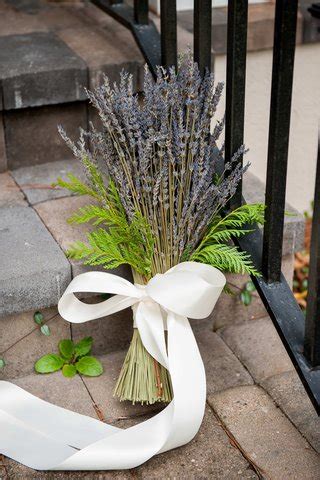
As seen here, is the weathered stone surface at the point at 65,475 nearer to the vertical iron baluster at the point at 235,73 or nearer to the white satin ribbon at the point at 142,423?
the white satin ribbon at the point at 142,423

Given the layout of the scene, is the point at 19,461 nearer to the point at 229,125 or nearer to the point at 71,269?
the point at 71,269

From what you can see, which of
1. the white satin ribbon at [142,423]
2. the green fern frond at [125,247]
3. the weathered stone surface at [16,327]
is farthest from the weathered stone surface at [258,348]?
the weathered stone surface at [16,327]

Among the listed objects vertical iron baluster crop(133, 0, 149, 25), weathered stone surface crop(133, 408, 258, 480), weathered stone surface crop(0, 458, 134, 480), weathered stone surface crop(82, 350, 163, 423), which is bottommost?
weathered stone surface crop(82, 350, 163, 423)

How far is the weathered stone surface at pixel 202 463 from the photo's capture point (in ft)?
5.57

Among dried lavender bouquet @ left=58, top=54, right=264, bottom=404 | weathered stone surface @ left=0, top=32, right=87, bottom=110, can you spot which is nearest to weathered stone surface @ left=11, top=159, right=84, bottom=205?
weathered stone surface @ left=0, top=32, right=87, bottom=110

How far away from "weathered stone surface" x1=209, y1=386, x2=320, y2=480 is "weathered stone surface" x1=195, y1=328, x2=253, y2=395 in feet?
0.09

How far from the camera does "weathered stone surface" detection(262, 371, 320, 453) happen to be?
1798mm

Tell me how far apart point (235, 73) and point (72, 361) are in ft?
2.74

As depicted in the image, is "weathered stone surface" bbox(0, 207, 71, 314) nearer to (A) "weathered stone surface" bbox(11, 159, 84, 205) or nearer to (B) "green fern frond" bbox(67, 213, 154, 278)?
(B) "green fern frond" bbox(67, 213, 154, 278)

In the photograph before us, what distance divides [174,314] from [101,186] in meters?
0.35

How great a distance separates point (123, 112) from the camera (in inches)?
69.2

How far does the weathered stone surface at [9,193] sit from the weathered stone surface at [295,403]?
2.78ft

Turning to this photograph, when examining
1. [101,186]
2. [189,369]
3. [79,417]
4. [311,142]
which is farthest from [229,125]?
[311,142]

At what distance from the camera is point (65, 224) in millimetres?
2070
